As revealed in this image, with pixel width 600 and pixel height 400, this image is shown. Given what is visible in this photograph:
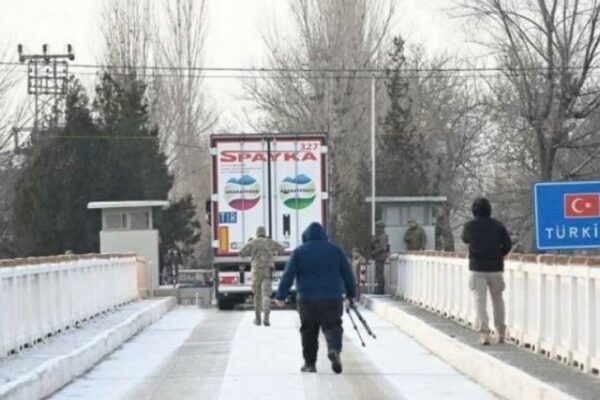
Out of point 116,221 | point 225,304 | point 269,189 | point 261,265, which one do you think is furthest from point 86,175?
point 261,265

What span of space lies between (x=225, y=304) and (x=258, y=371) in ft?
58.5

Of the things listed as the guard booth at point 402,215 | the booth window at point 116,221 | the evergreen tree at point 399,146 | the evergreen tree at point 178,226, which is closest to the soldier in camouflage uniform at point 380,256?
the guard booth at point 402,215

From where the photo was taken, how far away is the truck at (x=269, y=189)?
1325 inches

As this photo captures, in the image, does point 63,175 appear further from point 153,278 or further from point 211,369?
point 211,369

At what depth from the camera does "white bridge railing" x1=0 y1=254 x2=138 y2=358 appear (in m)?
17.5

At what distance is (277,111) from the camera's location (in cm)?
6688

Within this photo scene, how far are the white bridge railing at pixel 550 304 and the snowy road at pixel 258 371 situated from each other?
1.07 metres

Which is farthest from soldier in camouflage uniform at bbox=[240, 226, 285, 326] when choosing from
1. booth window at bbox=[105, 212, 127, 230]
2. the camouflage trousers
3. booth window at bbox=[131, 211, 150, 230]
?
booth window at bbox=[105, 212, 127, 230]

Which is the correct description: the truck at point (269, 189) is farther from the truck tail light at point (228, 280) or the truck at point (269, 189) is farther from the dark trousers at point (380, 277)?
the dark trousers at point (380, 277)

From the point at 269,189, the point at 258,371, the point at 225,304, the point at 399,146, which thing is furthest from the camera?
the point at 399,146

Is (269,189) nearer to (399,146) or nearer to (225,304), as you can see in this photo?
(225,304)

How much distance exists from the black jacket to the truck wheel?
1713 cm

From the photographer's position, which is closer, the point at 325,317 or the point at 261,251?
the point at 325,317

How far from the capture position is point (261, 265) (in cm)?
2744
